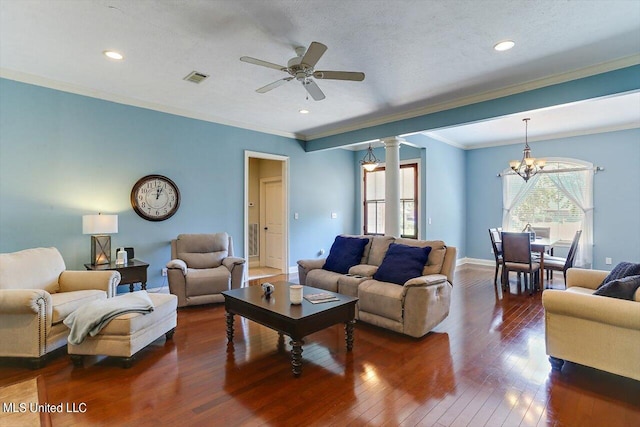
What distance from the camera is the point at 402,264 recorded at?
141 inches

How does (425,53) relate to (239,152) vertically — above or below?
above

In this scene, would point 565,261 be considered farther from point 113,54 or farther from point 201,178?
point 113,54

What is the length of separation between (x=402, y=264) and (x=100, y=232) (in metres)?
3.64

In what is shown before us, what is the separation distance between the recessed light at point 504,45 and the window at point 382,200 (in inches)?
156

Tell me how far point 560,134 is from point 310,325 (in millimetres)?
6678

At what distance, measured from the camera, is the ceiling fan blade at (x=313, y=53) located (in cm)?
241

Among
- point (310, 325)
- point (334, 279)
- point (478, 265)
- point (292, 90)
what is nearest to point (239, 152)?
point (292, 90)

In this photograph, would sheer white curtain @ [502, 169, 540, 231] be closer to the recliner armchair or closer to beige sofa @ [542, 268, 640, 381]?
beige sofa @ [542, 268, 640, 381]

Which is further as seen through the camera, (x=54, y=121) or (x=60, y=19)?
(x=54, y=121)

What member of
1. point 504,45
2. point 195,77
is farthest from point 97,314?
point 504,45

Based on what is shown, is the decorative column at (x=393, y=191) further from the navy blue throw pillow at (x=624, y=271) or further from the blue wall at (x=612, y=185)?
the blue wall at (x=612, y=185)

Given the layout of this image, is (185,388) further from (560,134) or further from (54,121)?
(560,134)

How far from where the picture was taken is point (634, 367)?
7.35 ft

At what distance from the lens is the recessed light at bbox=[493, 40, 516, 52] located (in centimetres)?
289
